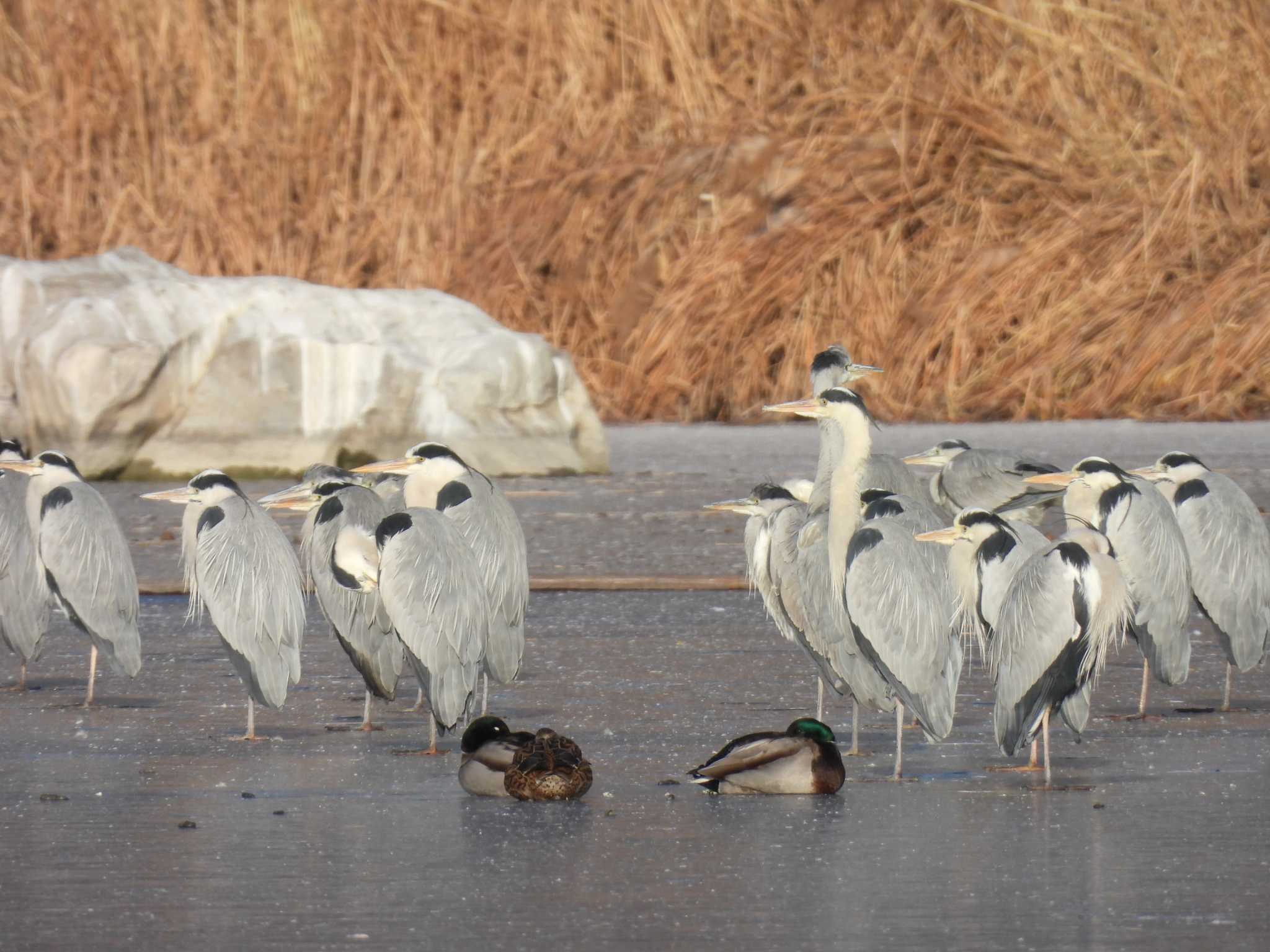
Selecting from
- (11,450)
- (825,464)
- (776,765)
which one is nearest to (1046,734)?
(776,765)

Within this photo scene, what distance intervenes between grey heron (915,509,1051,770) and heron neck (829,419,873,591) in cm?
27

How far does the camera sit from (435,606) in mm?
6820

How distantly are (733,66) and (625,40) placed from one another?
3.68 feet

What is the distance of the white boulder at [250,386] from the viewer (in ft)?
50.4

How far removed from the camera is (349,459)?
15.7 meters

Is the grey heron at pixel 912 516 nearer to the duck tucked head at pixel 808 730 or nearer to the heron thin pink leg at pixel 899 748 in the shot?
the heron thin pink leg at pixel 899 748

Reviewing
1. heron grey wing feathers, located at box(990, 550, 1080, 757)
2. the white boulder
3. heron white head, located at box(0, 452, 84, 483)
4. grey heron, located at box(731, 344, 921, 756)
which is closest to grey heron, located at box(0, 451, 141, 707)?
heron white head, located at box(0, 452, 84, 483)

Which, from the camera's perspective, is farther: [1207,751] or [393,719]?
[393,719]

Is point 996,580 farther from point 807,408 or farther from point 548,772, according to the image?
point 548,772

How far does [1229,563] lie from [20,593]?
434cm

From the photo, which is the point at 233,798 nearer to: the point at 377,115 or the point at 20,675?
the point at 20,675

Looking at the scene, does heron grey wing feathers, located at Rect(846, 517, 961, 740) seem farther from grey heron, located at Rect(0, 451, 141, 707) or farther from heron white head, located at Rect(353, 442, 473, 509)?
grey heron, located at Rect(0, 451, 141, 707)

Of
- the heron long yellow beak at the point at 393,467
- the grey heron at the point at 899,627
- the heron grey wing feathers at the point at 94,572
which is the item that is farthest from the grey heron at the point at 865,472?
the heron grey wing feathers at the point at 94,572

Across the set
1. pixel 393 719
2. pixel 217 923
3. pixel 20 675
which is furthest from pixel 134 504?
pixel 217 923
